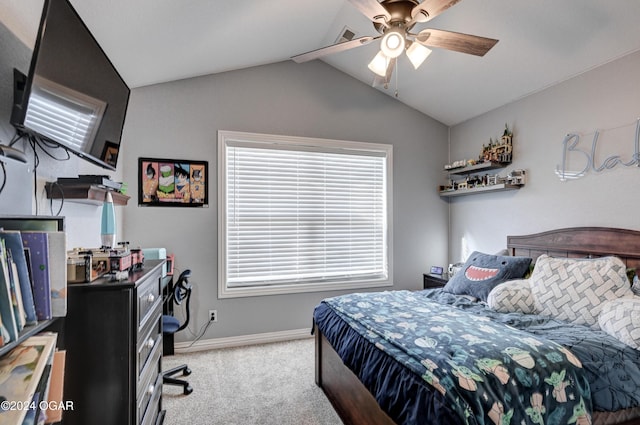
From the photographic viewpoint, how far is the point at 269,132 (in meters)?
3.47

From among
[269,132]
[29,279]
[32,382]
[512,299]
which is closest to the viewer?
[32,382]

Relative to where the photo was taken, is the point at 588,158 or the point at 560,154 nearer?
the point at 588,158

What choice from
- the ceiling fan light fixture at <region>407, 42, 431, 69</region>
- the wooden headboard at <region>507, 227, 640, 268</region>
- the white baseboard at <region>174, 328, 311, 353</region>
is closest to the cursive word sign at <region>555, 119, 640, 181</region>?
the wooden headboard at <region>507, 227, 640, 268</region>

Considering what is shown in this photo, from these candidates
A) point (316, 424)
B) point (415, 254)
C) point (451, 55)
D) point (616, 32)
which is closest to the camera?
point (316, 424)

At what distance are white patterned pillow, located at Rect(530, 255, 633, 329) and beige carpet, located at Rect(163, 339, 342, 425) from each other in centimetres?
168

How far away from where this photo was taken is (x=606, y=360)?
5.37 ft

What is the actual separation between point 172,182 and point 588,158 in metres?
3.78

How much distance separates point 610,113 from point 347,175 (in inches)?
94.4

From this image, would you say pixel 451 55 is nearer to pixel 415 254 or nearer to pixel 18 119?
pixel 415 254

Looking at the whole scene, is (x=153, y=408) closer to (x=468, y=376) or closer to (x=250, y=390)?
(x=250, y=390)

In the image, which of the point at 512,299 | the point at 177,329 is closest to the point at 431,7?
the point at 512,299

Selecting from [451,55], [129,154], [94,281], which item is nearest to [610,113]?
[451,55]

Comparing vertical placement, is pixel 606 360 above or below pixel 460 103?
below

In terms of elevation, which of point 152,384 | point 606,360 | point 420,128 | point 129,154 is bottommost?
point 152,384
